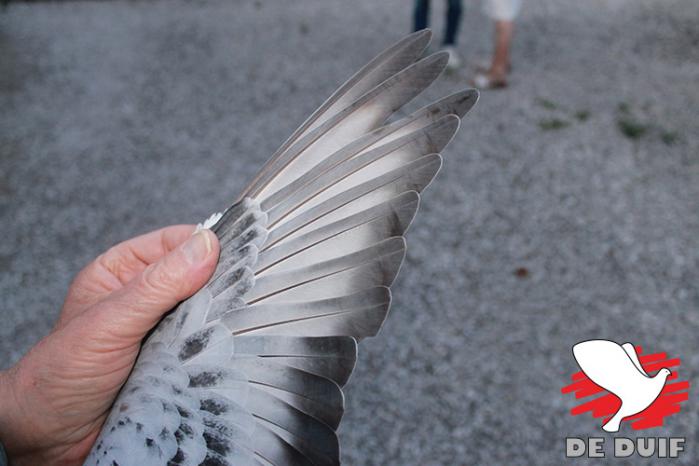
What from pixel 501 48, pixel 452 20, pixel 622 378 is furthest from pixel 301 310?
pixel 452 20

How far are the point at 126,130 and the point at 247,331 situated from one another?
437cm

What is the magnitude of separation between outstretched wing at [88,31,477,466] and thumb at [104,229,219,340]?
0.07 meters

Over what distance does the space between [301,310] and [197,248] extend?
33cm

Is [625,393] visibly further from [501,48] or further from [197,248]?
[501,48]

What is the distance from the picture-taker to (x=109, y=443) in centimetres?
155

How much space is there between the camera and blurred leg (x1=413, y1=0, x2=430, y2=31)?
19.0ft

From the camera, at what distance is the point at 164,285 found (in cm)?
174

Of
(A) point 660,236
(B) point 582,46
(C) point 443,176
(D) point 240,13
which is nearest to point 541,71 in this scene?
(B) point 582,46

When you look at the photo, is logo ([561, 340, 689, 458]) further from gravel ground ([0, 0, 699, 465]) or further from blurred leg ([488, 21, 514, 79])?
blurred leg ([488, 21, 514, 79])

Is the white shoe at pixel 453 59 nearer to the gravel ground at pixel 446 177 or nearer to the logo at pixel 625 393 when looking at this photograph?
the gravel ground at pixel 446 177

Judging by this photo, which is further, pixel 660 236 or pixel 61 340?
pixel 660 236

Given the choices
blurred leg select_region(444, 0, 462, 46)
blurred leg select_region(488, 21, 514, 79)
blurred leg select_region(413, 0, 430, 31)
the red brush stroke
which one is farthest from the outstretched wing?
blurred leg select_region(444, 0, 462, 46)

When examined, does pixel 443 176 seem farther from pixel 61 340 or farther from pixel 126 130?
pixel 61 340

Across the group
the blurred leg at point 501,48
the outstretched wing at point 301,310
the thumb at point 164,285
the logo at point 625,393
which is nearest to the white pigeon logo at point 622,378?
the logo at point 625,393
